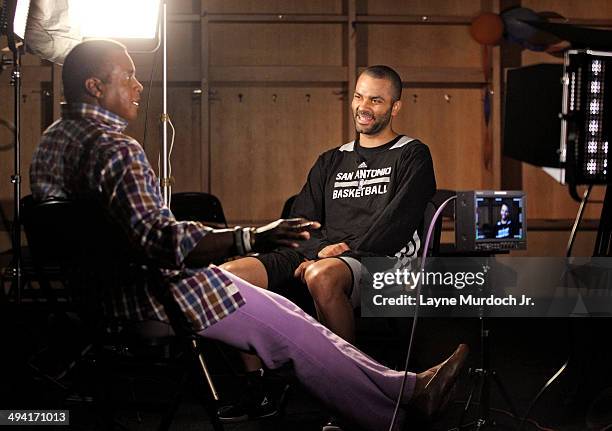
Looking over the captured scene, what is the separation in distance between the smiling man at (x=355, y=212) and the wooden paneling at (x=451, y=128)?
2738 mm

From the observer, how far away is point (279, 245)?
1.93m

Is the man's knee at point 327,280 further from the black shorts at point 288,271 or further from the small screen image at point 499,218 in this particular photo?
the small screen image at point 499,218

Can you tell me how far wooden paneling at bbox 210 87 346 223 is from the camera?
19.7ft

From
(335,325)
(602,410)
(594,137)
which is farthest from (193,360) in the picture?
(602,410)

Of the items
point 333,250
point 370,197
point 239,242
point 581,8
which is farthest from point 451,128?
point 239,242

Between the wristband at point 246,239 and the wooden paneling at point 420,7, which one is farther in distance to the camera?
the wooden paneling at point 420,7

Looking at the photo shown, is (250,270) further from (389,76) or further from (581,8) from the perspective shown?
(581,8)

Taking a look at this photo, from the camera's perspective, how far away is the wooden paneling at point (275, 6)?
5930mm

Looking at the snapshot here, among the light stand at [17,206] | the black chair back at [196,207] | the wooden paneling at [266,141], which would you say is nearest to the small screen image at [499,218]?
the light stand at [17,206]

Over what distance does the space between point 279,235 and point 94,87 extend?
67 cm

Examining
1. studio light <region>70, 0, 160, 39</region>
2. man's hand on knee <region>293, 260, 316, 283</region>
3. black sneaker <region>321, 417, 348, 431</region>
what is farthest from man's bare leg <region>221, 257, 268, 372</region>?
studio light <region>70, 0, 160, 39</region>

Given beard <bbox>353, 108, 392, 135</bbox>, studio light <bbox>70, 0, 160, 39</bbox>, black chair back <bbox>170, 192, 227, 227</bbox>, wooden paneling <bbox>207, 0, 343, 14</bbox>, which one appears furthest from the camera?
wooden paneling <bbox>207, 0, 343, 14</bbox>

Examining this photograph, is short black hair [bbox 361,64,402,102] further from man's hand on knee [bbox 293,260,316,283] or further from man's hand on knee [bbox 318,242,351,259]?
man's hand on knee [bbox 293,260,316,283]

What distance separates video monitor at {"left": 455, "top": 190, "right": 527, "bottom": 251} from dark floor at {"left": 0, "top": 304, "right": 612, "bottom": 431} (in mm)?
564
